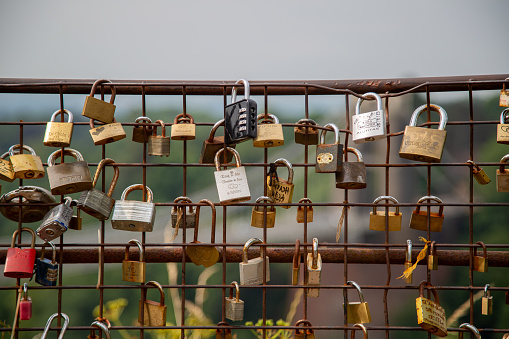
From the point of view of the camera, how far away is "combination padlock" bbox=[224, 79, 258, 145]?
1.20m

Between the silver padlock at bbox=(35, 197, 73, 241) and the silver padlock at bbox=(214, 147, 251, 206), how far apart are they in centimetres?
38

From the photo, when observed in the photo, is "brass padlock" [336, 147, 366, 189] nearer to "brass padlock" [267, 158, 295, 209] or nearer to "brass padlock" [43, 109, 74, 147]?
"brass padlock" [267, 158, 295, 209]

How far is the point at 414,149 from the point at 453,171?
198cm

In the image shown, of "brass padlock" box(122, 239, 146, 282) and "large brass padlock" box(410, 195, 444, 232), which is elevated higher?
"large brass padlock" box(410, 195, 444, 232)

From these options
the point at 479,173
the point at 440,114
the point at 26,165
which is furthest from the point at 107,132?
the point at 479,173

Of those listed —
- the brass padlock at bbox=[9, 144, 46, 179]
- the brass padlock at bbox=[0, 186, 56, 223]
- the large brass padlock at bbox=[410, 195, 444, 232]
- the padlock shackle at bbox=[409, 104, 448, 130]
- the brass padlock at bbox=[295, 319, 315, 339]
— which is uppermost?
the padlock shackle at bbox=[409, 104, 448, 130]

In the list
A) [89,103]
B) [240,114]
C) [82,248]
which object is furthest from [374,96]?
[82,248]

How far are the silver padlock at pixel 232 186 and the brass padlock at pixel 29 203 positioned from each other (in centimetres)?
47

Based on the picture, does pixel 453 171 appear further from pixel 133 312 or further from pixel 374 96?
pixel 133 312

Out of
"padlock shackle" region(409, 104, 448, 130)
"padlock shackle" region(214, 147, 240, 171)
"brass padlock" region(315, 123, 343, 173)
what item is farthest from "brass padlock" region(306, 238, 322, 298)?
"padlock shackle" region(409, 104, 448, 130)

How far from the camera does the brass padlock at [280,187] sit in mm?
1298

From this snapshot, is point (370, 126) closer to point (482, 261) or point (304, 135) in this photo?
point (304, 135)

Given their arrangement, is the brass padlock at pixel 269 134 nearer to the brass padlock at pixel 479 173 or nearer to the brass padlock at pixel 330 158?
the brass padlock at pixel 330 158

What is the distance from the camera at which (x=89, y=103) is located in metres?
1.22
